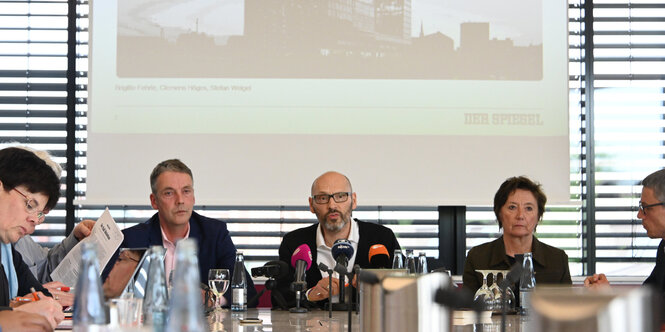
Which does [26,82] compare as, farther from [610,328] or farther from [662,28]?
[610,328]

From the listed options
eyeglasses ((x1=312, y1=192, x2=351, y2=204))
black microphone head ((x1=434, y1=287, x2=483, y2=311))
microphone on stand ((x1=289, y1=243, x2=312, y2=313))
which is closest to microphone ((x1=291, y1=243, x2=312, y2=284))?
microphone on stand ((x1=289, y1=243, x2=312, y2=313))

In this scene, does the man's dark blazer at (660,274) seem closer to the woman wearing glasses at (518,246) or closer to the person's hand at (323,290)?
the woman wearing glasses at (518,246)

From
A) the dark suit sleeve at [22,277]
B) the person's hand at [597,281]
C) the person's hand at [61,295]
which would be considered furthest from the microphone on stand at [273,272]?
the person's hand at [597,281]

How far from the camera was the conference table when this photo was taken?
2592mm

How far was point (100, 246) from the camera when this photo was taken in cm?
304

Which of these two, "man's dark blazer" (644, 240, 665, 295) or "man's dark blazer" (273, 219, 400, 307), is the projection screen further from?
"man's dark blazer" (644, 240, 665, 295)

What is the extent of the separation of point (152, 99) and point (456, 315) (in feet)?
10.2

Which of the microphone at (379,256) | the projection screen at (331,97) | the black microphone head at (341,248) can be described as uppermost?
the projection screen at (331,97)

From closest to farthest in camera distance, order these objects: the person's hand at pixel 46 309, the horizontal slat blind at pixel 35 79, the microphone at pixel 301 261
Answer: the person's hand at pixel 46 309, the microphone at pixel 301 261, the horizontal slat blind at pixel 35 79

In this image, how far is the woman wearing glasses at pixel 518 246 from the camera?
3742mm

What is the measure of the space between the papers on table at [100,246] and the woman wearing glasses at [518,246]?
165 centimetres

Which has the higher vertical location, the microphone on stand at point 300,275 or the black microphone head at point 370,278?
the black microphone head at point 370,278

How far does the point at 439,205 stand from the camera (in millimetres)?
5062

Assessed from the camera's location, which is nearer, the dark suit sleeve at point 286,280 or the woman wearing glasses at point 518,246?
the dark suit sleeve at point 286,280
